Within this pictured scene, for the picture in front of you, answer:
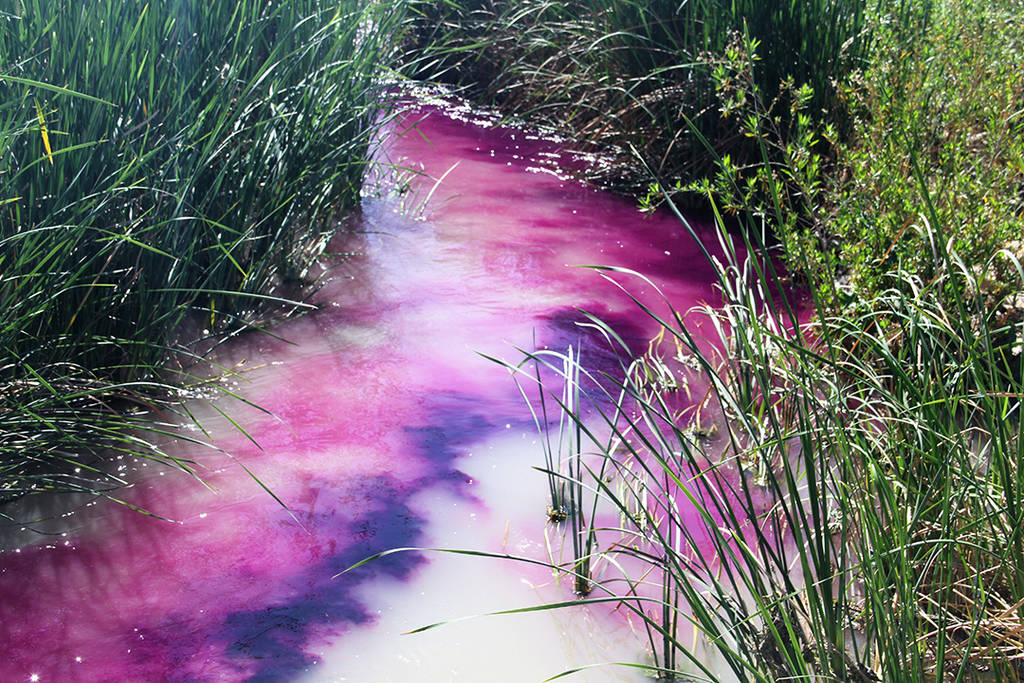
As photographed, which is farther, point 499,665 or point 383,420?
point 383,420

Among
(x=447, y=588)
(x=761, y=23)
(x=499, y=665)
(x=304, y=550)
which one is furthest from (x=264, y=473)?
(x=761, y=23)

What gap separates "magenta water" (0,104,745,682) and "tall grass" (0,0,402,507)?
17 centimetres

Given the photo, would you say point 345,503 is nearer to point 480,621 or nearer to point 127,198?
point 480,621

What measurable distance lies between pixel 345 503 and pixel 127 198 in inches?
31.7

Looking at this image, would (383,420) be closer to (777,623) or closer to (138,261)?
(138,261)

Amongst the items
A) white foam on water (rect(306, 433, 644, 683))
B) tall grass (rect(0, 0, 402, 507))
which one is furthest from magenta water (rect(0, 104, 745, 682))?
tall grass (rect(0, 0, 402, 507))

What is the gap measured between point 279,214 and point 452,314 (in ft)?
1.82

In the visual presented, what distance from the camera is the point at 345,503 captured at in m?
1.99

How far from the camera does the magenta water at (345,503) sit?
1605 mm

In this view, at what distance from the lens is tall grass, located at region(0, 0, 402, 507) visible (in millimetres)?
1815

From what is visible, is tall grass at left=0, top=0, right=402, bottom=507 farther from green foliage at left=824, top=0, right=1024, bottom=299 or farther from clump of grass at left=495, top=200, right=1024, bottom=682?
green foliage at left=824, top=0, right=1024, bottom=299

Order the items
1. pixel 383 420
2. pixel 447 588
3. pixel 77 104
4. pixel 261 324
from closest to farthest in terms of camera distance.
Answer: pixel 447 588 → pixel 77 104 → pixel 383 420 → pixel 261 324

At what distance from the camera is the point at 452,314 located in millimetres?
2883

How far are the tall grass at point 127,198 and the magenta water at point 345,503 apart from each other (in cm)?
17
